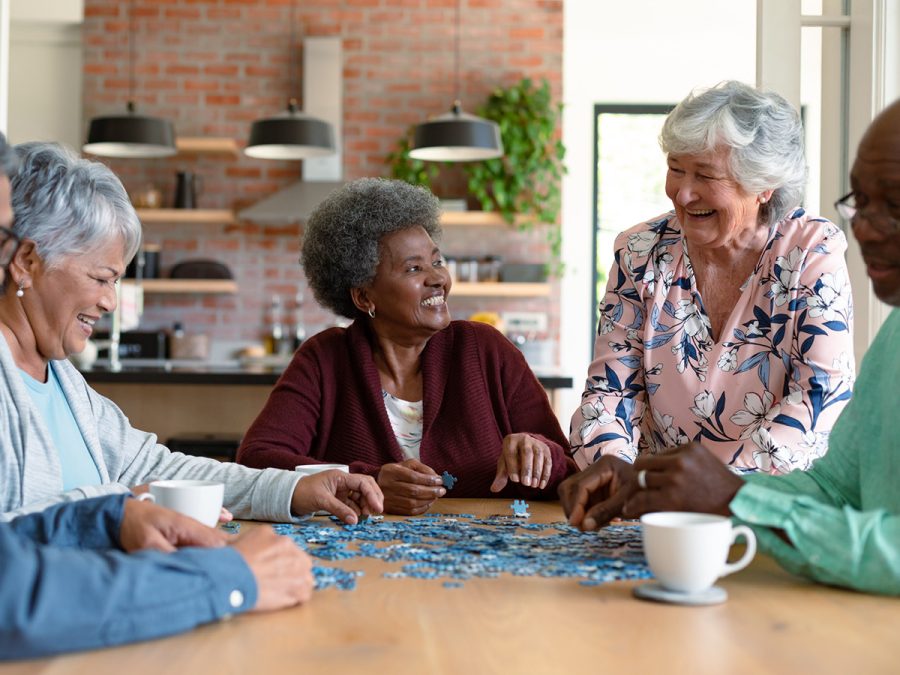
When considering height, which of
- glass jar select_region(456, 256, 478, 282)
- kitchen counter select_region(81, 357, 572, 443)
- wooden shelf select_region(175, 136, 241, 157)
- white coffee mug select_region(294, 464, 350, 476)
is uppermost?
wooden shelf select_region(175, 136, 241, 157)

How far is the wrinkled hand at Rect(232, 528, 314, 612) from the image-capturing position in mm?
1241

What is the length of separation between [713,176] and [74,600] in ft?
5.12

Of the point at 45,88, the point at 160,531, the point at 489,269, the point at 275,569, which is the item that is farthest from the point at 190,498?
the point at 45,88

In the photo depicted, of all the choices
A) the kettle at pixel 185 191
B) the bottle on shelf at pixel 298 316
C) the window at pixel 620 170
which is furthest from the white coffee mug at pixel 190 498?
the window at pixel 620 170

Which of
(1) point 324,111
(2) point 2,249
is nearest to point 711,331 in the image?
(2) point 2,249

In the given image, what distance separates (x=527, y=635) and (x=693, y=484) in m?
0.41

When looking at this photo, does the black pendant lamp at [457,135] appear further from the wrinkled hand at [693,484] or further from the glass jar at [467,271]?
the wrinkled hand at [693,484]

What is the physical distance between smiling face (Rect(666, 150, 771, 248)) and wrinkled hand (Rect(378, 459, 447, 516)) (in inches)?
30.9

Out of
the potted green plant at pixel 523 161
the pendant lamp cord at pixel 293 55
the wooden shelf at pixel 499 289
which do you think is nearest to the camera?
the wooden shelf at pixel 499 289

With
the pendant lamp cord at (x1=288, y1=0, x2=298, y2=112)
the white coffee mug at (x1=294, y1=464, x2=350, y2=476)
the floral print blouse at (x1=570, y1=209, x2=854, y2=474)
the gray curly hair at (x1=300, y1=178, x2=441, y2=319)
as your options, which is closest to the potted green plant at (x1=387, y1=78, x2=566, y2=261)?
the pendant lamp cord at (x1=288, y1=0, x2=298, y2=112)

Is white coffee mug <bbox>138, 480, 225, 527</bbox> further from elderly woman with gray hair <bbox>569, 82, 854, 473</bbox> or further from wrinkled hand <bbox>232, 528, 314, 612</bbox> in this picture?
elderly woman with gray hair <bbox>569, 82, 854, 473</bbox>

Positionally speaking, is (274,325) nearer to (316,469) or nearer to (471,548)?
(316,469)

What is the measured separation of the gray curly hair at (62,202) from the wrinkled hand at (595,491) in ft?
→ 2.97

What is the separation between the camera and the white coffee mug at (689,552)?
1267mm
